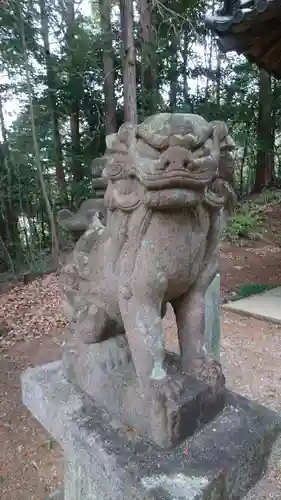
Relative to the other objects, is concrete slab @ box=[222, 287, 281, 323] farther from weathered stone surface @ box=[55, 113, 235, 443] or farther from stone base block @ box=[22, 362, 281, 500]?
weathered stone surface @ box=[55, 113, 235, 443]

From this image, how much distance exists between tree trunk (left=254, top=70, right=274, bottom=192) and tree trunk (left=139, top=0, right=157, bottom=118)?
257 centimetres

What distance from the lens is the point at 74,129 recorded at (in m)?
7.13

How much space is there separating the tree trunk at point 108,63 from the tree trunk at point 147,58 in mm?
455

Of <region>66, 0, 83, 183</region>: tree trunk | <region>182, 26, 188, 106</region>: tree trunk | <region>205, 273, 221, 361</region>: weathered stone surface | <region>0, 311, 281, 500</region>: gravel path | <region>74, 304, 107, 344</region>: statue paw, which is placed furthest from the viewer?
<region>182, 26, 188, 106</region>: tree trunk

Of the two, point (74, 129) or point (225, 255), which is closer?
point (225, 255)

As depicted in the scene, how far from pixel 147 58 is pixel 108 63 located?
0.59 m

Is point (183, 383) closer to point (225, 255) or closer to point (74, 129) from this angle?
point (225, 255)

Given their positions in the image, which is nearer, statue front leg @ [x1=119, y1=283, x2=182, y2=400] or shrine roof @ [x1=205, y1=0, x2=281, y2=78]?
statue front leg @ [x1=119, y1=283, x2=182, y2=400]

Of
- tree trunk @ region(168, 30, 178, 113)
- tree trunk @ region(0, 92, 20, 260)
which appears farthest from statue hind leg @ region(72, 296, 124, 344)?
tree trunk @ region(168, 30, 178, 113)

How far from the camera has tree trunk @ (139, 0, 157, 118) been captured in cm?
536

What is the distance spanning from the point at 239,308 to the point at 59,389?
8.37 ft

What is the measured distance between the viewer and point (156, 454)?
1047 millimetres

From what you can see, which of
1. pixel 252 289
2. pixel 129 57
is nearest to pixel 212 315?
pixel 252 289

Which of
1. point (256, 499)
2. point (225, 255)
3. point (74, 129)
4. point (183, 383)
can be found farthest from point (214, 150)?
point (74, 129)
